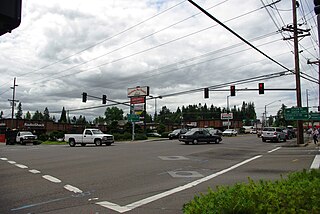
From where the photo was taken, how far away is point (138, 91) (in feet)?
204

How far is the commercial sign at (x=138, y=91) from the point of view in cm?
6094

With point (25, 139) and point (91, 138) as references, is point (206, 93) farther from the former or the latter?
point (25, 139)

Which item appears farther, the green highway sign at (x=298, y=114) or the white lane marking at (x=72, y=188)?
the green highway sign at (x=298, y=114)

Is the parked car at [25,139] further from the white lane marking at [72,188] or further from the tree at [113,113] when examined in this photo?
the tree at [113,113]

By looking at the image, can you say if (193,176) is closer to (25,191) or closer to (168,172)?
(168,172)

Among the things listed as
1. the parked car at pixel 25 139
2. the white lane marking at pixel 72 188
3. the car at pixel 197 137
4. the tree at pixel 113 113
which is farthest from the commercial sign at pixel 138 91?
the tree at pixel 113 113

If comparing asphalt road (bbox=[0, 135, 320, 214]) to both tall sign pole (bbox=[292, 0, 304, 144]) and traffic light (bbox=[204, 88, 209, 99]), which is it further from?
traffic light (bbox=[204, 88, 209, 99])

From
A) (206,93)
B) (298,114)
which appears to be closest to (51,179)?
(206,93)

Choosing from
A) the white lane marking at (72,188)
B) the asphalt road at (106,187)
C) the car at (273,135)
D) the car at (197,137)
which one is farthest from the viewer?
the car at (273,135)

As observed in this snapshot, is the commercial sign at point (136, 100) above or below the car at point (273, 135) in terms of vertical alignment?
above

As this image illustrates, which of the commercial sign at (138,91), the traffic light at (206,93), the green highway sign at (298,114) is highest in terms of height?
the commercial sign at (138,91)

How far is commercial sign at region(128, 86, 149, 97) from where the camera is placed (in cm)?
6094

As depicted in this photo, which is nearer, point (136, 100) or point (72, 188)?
point (72, 188)

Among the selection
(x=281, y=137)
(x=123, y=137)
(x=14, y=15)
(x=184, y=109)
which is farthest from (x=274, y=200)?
(x=184, y=109)
